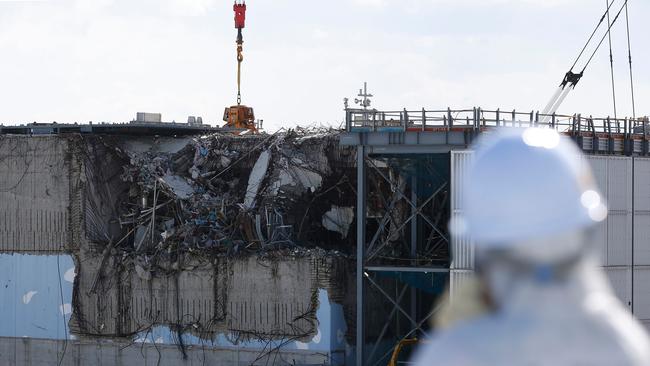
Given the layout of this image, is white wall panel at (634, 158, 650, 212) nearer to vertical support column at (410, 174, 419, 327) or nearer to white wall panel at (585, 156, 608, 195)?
white wall panel at (585, 156, 608, 195)

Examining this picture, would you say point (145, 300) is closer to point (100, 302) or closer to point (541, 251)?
point (100, 302)

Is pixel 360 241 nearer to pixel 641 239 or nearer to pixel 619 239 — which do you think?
pixel 619 239

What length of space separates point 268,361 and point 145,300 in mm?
4855

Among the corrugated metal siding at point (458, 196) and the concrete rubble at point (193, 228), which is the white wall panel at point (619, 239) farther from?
the concrete rubble at point (193, 228)

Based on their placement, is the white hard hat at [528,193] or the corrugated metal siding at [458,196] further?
the corrugated metal siding at [458,196]

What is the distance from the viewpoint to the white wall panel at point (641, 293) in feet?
119

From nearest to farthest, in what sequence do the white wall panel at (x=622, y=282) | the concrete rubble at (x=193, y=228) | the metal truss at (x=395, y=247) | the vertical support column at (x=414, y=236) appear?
the white wall panel at (x=622, y=282) < the metal truss at (x=395, y=247) < the vertical support column at (x=414, y=236) < the concrete rubble at (x=193, y=228)

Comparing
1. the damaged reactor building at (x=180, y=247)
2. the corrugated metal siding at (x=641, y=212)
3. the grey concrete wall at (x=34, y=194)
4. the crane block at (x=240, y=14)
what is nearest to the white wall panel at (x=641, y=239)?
the corrugated metal siding at (x=641, y=212)

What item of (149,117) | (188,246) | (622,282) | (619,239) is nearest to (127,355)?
(188,246)

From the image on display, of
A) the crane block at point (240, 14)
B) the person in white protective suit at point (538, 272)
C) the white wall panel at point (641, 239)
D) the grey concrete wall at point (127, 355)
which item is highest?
the crane block at point (240, 14)

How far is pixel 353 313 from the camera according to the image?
39.2m

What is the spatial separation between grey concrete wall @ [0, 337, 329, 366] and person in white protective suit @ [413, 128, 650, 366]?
1403 inches

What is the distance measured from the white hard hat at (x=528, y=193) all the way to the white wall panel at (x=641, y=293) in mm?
34200

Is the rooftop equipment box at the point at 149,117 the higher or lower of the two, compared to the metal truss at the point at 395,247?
higher
